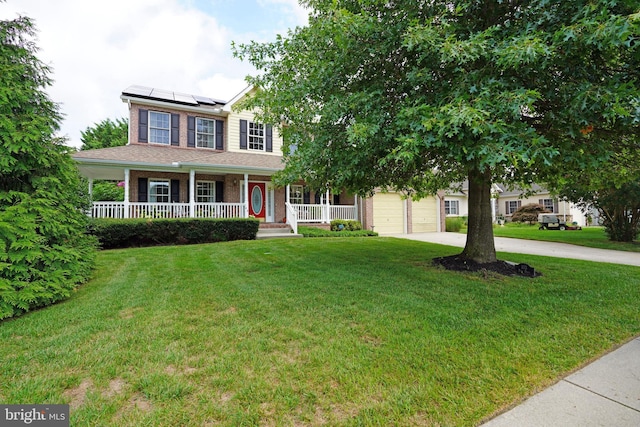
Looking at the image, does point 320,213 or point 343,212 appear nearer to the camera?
point 320,213

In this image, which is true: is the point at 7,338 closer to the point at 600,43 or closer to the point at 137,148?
the point at 600,43

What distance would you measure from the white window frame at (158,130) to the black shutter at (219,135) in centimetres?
216

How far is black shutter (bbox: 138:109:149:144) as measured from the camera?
13.6 m

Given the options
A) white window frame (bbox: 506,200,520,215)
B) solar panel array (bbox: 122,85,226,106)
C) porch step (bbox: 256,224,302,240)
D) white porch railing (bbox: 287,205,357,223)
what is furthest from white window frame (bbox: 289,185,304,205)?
white window frame (bbox: 506,200,520,215)

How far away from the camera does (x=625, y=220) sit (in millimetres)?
13102

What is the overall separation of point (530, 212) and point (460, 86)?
1082 inches

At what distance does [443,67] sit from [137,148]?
13.1m

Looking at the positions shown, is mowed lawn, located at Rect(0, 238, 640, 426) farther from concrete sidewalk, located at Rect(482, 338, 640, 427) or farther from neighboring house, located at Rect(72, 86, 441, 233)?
neighboring house, located at Rect(72, 86, 441, 233)

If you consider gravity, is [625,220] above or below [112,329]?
above

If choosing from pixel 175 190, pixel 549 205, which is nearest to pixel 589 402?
pixel 175 190

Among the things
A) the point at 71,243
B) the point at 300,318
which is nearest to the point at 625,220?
the point at 300,318

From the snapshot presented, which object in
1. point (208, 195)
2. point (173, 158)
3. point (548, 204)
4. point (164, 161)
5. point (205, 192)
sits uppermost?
point (173, 158)

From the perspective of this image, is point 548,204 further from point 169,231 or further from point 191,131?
point 169,231

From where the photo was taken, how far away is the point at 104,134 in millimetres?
29562
